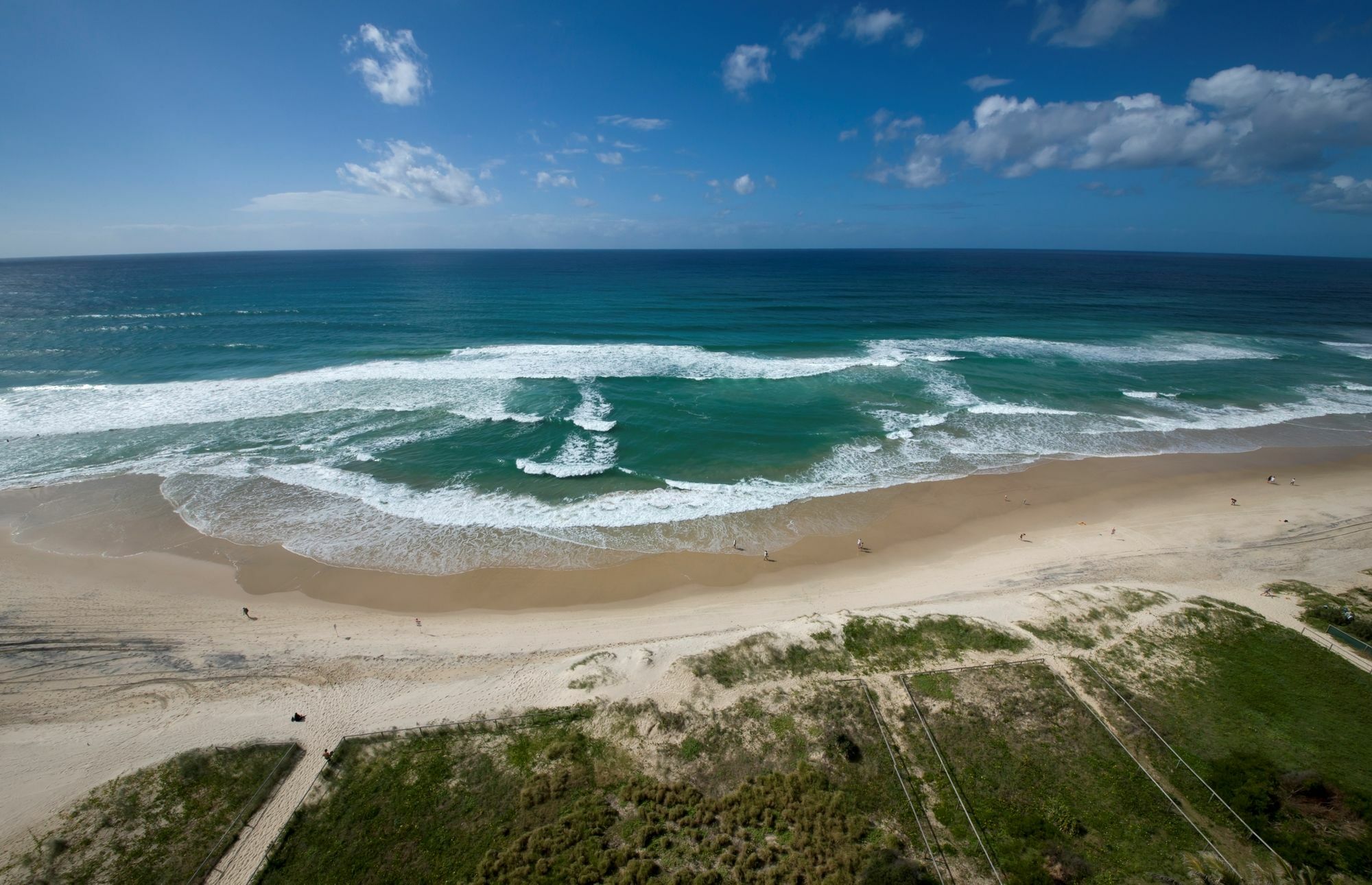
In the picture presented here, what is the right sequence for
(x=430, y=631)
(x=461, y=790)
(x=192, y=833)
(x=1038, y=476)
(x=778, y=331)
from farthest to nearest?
(x=778, y=331), (x=1038, y=476), (x=430, y=631), (x=461, y=790), (x=192, y=833)

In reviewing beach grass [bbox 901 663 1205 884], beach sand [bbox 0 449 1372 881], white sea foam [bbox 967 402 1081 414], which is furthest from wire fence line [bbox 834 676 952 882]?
white sea foam [bbox 967 402 1081 414]

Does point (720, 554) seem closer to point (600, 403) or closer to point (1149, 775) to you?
point (1149, 775)

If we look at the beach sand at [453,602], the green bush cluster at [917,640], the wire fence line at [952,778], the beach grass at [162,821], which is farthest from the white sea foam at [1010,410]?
the beach grass at [162,821]

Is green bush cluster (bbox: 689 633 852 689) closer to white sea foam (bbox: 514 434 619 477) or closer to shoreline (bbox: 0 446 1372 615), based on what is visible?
shoreline (bbox: 0 446 1372 615)

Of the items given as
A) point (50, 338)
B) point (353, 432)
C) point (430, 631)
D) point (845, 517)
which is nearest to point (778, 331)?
point (845, 517)

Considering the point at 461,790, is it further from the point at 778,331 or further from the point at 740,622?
the point at 778,331

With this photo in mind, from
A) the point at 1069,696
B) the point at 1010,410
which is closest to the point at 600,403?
the point at 1010,410
